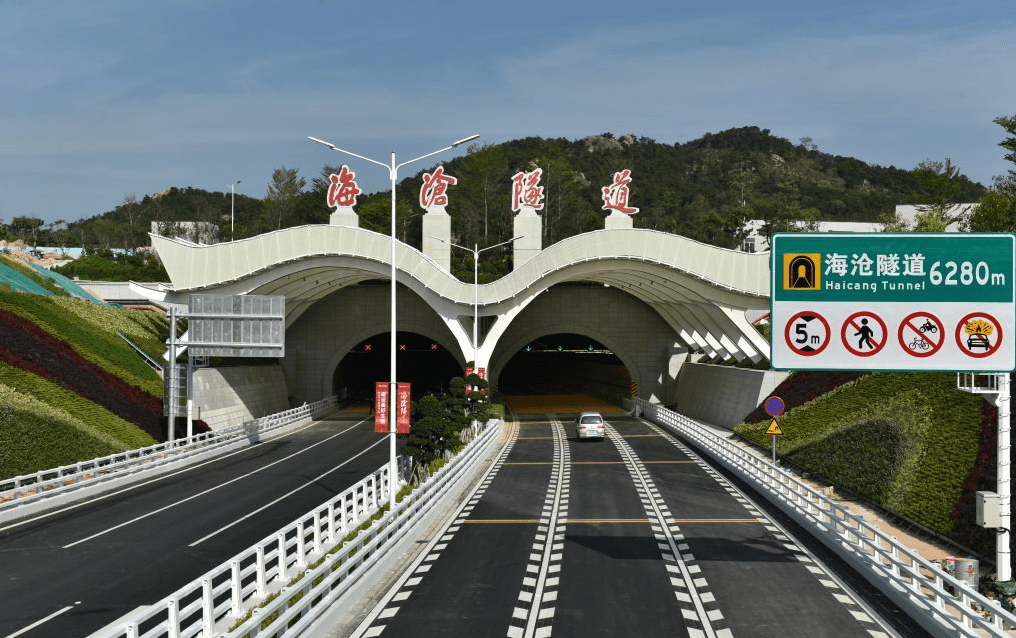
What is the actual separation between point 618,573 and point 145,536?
13.2 meters

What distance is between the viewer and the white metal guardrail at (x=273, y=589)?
40.2 ft

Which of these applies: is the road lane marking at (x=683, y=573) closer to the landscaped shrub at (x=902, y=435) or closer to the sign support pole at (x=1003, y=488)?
the sign support pole at (x=1003, y=488)

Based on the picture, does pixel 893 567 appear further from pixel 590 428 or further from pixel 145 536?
pixel 590 428

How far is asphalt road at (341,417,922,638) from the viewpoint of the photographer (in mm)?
15273

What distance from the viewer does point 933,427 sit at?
30.6 m

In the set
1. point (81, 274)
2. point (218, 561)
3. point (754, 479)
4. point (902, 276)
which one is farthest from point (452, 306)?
point (81, 274)

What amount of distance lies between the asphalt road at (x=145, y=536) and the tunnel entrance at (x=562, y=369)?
54507 mm

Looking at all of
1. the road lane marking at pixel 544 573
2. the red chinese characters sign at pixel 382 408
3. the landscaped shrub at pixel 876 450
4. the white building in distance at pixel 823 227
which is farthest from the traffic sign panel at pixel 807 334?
the white building in distance at pixel 823 227

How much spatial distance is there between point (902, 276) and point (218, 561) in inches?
644

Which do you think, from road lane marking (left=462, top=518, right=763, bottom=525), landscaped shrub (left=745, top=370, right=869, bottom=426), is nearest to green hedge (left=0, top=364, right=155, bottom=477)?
road lane marking (left=462, top=518, right=763, bottom=525)

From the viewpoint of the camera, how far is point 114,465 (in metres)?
33.5

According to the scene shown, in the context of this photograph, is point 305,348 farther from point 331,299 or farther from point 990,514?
point 990,514

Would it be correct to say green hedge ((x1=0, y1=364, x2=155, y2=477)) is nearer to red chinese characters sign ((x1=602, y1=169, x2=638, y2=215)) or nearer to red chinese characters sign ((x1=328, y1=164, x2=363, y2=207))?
red chinese characters sign ((x1=328, y1=164, x2=363, y2=207))

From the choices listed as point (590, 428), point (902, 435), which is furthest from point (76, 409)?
point (902, 435)
